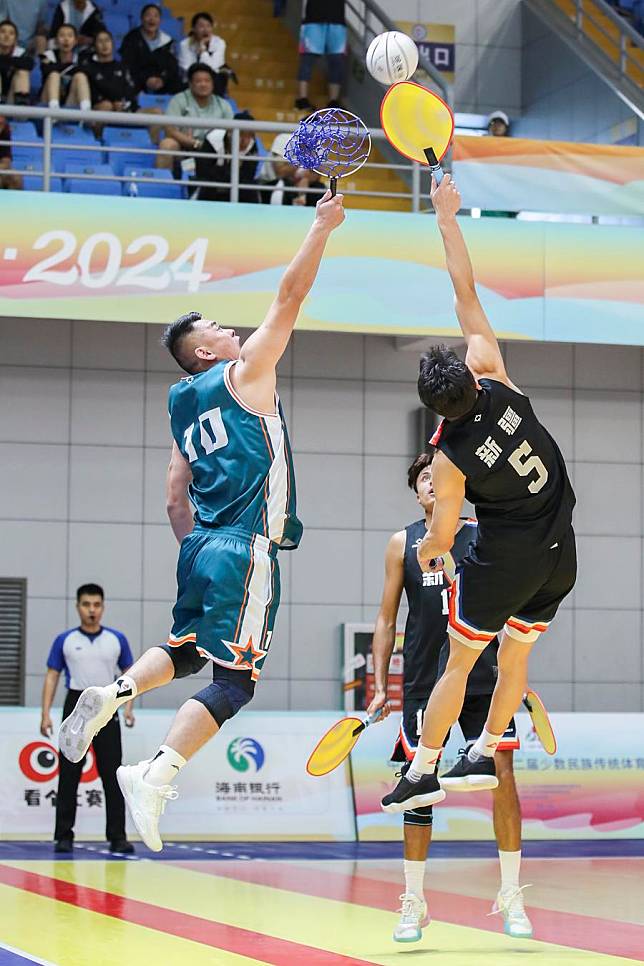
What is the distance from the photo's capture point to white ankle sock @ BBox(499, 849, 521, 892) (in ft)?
25.4

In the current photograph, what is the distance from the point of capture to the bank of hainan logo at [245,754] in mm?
13398

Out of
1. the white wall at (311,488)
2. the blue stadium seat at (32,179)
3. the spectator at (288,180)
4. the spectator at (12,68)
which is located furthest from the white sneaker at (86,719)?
the spectator at (12,68)

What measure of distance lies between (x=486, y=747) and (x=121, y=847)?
543cm

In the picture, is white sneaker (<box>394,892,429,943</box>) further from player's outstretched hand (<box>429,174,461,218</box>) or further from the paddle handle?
the paddle handle

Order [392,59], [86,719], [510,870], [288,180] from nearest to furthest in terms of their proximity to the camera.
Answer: [86,719]
[510,870]
[392,59]
[288,180]

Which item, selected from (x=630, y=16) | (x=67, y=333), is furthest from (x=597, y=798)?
(x=630, y=16)

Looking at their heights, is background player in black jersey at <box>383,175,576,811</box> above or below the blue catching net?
below

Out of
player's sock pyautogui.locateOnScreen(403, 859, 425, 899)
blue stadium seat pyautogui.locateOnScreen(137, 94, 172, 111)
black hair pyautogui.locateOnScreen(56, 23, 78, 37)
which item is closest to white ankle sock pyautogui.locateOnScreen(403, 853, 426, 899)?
player's sock pyautogui.locateOnScreen(403, 859, 425, 899)

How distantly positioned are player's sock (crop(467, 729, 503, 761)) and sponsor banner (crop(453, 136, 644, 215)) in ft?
26.1

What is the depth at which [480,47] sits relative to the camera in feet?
64.5

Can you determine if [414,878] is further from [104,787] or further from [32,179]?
[32,179]

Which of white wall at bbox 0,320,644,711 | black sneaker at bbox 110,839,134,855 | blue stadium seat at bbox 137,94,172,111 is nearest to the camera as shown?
black sneaker at bbox 110,839,134,855

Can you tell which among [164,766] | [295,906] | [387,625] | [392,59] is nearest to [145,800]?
[164,766]

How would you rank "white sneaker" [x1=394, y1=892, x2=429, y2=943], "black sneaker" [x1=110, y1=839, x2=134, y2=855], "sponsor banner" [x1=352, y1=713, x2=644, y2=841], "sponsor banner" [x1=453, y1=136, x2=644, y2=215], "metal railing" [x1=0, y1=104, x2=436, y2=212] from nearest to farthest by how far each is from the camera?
"white sneaker" [x1=394, y1=892, x2=429, y2=943], "black sneaker" [x1=110, y1=839, x2=134, y2=855], "sponsor banner" [x1=352, y1=713, x2=644, y2=841], "metal railing" [x1=0, y1=104, x2=436, y2=212], "sponsor banner" [x1=453, y1=136, x2=644, y2=215]
